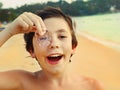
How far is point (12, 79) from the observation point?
115 centimetres

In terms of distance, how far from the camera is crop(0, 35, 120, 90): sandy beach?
1.79m

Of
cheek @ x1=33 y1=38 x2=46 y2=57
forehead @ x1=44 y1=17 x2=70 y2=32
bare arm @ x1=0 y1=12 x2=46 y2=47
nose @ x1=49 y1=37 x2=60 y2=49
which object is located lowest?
cheek @ x1=33 y1=38 x2=46 y2=57

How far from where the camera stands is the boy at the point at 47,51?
1.02 meters

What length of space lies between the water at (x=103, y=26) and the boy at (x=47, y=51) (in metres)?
0.66

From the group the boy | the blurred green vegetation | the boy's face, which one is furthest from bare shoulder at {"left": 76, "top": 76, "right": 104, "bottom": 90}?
the blurred green vegetation

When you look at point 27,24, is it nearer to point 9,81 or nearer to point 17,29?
point 17,29

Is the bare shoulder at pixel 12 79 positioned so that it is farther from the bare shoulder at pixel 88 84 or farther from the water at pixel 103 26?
the water at pixel 103 26

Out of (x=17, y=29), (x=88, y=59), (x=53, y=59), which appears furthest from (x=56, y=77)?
(x=88, y=59)

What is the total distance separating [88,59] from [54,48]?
0.79 metres

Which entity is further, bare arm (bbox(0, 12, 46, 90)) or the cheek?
the cheek

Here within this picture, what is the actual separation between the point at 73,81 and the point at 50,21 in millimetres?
265

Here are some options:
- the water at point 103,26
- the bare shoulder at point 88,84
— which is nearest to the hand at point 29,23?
the bare shoulder at point 88,84

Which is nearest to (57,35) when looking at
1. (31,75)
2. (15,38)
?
(31,75)

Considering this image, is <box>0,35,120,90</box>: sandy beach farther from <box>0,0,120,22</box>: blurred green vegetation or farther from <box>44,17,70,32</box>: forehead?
<box>44,17,70,32</box>: forehead
